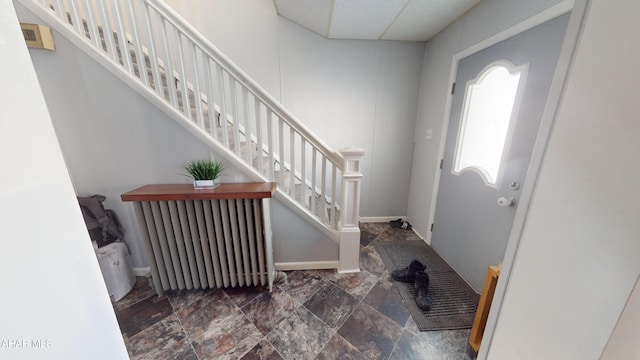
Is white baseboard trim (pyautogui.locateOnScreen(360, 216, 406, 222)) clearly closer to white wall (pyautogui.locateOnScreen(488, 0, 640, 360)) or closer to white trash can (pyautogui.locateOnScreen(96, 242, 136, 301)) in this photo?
white wall (pyautogui.locateOnScreen(488, 0, 640, 360))

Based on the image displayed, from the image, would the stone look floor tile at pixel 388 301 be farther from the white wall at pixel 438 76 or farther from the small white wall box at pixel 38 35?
the small white wall box at pixel 38 35

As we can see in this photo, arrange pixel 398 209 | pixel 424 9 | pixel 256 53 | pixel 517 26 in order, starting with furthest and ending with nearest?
pixel 398 209, pixel 256 53, pixel 424 9, pixel 517 26

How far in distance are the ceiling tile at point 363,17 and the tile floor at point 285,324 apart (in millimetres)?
2464

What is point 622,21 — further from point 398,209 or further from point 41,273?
point 398,209

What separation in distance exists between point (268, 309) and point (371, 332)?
0.77 metres

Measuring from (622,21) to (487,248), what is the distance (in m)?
Result: 1.69

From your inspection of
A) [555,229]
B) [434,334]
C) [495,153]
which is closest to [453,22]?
[495,153]

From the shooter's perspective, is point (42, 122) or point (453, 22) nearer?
point (42, 122)

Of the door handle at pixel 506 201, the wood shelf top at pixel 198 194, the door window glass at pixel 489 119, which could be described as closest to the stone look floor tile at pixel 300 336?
the wood shelf top at pixel 198 194

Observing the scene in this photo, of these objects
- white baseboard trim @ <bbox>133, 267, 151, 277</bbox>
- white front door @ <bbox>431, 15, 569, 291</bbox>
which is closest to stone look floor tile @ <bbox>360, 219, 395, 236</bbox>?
white front door @ <bbox>431, 15, 569, 291</bbox>

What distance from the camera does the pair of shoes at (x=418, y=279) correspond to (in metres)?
1.58

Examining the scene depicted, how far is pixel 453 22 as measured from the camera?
1.95 m

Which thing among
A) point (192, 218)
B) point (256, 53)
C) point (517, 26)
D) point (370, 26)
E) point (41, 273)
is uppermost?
point (370, 26)

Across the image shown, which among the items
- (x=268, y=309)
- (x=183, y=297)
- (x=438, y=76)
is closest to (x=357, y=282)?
(x=268, y=309)
